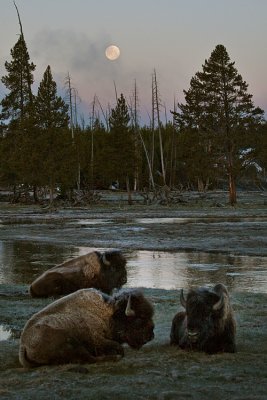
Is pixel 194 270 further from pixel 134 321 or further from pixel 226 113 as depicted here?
pixel 226 113

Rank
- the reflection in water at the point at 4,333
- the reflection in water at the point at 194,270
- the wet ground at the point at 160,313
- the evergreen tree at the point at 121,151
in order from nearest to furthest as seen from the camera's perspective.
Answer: the wet ground at the point at 160,313
the reflection in water at the point at 4,333
the reflection in water at the point at 194,270
the evergreen tree at the point at 121,151

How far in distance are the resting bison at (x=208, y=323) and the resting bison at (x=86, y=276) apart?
3.42 metres

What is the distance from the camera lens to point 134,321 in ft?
21.9

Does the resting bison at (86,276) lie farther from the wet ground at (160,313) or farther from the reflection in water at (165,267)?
the reflection in water at (165,267)

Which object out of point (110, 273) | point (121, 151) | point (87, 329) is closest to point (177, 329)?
point (87, 329)

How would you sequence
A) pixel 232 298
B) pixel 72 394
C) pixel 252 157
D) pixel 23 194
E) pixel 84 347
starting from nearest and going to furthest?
pixel 72 394 < pixel 84 347 < pixel 232 298 < pixel 252 157 < pixel 23 194

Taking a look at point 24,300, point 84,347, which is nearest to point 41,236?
point 24,300

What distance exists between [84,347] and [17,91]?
58.2 m

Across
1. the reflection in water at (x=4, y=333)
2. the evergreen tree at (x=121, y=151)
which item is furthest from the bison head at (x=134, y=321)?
the evergreen tree at (x=121, y=151)

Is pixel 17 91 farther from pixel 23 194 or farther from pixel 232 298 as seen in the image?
pixel 232 298

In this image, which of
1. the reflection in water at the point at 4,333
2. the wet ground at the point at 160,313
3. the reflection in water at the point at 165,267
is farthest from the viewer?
the reflection in water at the point at 165,267

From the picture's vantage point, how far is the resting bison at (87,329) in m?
6.47

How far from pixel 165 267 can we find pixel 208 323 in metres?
9.16

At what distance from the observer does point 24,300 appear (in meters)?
10.5
